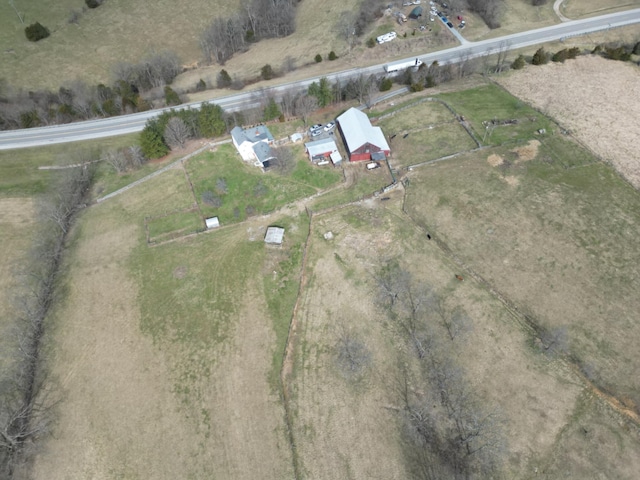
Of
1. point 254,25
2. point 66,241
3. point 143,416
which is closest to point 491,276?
point 143,416

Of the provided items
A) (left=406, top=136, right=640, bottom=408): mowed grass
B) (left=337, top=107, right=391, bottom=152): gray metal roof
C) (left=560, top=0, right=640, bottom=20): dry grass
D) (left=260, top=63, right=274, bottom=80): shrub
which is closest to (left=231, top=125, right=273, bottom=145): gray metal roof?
(left=337, top=107, right=391, bottom=152): gray metal roof

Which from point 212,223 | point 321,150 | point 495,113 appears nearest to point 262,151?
point 321,150

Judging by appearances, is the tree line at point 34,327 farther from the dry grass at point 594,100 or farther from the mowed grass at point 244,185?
the dry grass at point 594,100

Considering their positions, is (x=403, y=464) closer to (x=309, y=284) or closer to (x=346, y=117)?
(x=309, y=284)

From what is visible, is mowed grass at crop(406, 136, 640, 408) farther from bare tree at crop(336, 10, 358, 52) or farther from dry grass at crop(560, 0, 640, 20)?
dry grass at crop(560, 0, 640, 20)

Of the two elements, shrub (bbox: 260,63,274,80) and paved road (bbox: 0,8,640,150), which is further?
shrub (bbox: 260,63,274,80)

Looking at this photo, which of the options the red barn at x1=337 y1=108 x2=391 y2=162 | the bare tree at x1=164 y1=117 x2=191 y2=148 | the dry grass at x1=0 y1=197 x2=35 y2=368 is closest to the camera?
the dry grass at x1=0 y1=197 x2=35 y2=368

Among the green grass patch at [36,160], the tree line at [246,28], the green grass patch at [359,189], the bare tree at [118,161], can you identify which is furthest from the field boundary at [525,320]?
the tree line at [246,28]
